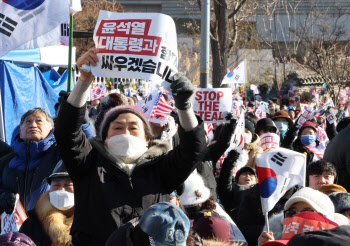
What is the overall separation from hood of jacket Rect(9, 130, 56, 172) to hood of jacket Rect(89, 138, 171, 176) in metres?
1.39

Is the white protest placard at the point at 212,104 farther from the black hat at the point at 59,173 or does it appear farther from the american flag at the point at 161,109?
the black hat at the point at 59,173

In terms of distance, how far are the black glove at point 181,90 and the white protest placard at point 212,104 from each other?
3373 mm

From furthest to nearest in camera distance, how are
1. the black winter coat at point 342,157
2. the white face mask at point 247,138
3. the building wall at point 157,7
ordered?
the building wall at point 157,7 → the white face mask at point 247,138 → the black winter coat at point 342,157

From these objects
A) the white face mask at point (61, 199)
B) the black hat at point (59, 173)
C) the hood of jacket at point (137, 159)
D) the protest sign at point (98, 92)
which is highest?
the hood of jacket at point (137, 159)

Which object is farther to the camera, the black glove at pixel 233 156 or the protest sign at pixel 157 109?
the black glove at pixel 233 156

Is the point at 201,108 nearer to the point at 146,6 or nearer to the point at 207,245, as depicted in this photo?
the point at 207,245

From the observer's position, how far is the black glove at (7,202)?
15.3 feet

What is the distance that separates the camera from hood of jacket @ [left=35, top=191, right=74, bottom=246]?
3748mm

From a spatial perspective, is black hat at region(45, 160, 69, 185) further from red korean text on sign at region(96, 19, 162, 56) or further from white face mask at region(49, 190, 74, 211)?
red korean text on sign at region(96, 19, 162, 56)

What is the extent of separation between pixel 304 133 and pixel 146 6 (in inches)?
1730

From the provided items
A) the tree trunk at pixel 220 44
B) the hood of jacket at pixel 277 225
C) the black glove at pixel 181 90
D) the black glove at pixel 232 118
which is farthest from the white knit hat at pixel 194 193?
the tree trunk at pixel 220 44

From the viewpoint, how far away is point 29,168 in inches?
193

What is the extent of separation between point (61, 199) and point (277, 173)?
1.41 meters

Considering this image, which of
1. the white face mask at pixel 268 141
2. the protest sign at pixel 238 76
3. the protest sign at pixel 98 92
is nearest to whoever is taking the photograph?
the white face mask at pixel 268 141
